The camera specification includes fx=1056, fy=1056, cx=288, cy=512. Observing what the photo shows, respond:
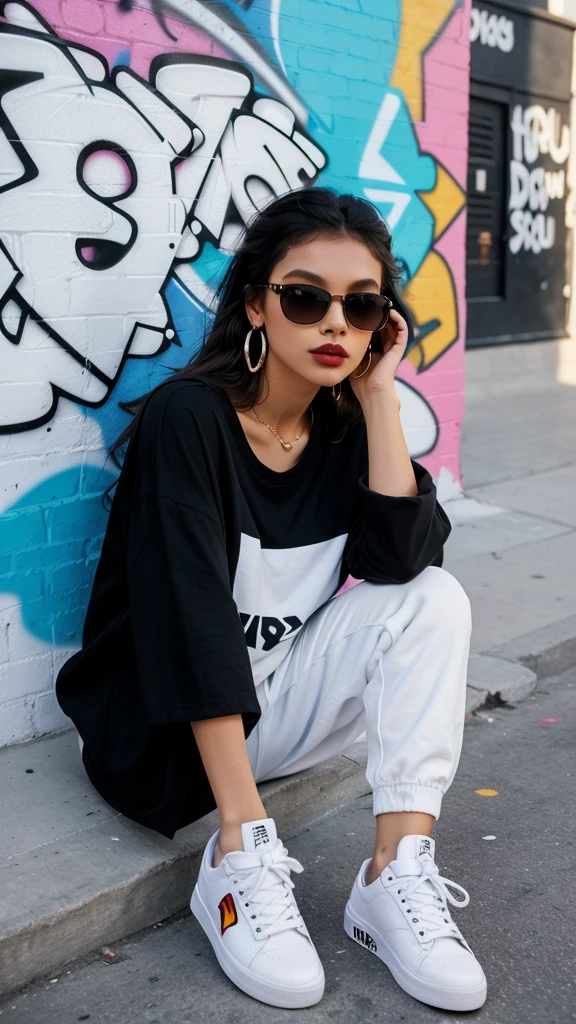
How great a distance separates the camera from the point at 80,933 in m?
2.24

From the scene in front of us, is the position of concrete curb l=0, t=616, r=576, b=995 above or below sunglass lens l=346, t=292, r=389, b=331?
below

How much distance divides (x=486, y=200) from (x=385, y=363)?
23.2ft

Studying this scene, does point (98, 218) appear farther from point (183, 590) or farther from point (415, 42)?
point (415, 42)

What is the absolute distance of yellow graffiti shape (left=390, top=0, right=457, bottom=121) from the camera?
14.9 ft

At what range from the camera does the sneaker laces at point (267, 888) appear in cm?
208

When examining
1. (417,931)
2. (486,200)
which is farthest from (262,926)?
(486,200)

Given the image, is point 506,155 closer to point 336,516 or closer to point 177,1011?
point 336,516

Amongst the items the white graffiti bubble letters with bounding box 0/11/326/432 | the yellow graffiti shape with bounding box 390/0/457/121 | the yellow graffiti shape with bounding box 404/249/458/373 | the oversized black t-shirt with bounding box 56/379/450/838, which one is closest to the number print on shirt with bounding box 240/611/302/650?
the oversized black t-shirt with bounding box 56/379/450/838

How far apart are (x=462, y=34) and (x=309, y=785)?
374 centimetres

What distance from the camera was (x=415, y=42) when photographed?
4625mm

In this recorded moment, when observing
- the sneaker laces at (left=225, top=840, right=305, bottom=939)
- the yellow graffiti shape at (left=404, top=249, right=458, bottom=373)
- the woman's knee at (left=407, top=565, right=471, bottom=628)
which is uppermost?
the yellow graffiti shape at (left=404, top=249, right=458, bottom=373)

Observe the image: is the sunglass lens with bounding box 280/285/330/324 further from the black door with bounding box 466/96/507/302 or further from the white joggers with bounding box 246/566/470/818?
the black door with bounding box 466/96/507/302

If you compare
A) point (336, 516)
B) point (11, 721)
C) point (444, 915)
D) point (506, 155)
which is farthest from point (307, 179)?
point (506, 155)

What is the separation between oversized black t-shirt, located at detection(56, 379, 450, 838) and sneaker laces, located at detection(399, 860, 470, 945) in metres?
0.47
